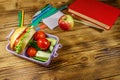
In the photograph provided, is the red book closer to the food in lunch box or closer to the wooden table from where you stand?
the wooden table

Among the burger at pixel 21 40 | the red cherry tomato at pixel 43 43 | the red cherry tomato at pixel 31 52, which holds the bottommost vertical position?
the red cherry tomato at pixel 31 52

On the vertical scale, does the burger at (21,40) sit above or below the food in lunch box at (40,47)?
above

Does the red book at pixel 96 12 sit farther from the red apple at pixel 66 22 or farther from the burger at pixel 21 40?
the burger at pixel 21 40

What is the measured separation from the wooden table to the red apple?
3 cm

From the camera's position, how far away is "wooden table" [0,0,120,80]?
79 cm

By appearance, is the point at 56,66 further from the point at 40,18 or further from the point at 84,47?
the point at 40,18

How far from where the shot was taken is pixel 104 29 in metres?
0.94

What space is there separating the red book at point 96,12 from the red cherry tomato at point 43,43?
0.85 ft

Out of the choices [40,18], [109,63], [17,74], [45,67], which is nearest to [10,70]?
[17,74]

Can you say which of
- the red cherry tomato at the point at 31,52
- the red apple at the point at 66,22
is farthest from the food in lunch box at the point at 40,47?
the red apple at the point at 66,22

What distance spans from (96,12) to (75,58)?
26cm

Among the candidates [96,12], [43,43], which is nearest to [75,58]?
[43,43]

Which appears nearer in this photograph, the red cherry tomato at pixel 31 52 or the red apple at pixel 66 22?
the red cherry tomato at pixel 31 52

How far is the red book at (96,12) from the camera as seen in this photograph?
3.05 feet
